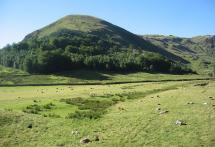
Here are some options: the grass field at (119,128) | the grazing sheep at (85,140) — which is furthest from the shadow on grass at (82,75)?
the grazing sheep at (85,140)

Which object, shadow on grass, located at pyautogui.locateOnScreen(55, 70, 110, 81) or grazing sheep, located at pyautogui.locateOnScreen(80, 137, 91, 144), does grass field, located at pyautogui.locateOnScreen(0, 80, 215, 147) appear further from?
shadow on grass, located at pyautogui.locateOnScreen(55, 70, 110, 81)

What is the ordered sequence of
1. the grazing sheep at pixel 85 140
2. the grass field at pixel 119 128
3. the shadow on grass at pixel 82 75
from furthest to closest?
the shadow on grass at pixel 82 75 → the grazing sheep at pixel 85 140 → the grass field at pixel 119 128

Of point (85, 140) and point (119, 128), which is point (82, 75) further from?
point (85, 140)

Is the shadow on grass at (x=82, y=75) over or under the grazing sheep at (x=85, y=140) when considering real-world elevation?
over

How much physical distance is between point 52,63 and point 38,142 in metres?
143

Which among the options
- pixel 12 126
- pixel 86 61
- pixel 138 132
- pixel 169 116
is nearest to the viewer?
pixel 138 132

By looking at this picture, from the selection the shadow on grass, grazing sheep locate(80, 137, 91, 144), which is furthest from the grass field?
the shadow on grass

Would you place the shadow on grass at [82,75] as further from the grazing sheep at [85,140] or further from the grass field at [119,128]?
the grazing sheep at [85,140]

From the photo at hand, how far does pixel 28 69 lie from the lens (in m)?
179

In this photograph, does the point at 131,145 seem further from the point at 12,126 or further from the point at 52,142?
the point at 12,126

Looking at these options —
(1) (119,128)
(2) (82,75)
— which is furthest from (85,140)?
(2) (82,75)

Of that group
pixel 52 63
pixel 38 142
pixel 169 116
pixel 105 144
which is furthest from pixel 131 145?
pixel 52 63

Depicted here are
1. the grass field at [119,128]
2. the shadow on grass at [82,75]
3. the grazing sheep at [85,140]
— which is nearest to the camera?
the grass field at [119,128]

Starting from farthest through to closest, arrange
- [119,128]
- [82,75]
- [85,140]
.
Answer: [82,75] → [119,128] → [85,140]
